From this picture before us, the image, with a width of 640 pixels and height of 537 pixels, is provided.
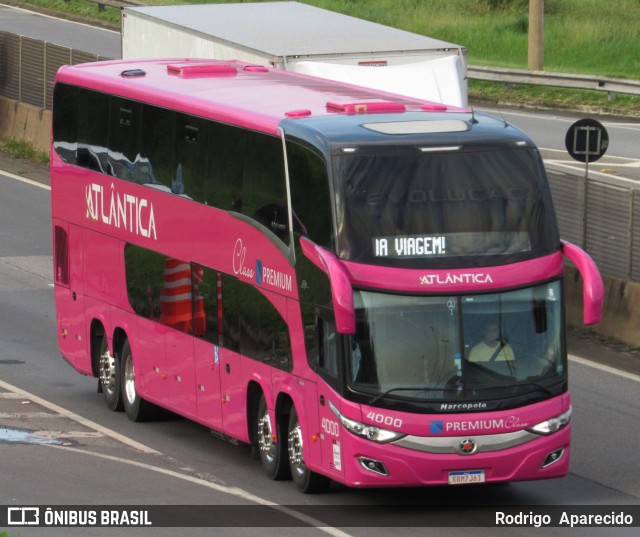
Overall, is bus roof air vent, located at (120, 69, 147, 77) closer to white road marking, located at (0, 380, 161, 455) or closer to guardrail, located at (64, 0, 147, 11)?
white road marking, located at (0, 380, 161, 455)

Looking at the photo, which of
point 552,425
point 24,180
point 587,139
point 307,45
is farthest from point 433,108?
point 24,180

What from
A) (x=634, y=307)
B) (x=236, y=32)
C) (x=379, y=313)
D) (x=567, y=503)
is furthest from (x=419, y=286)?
(x=236, y=32)

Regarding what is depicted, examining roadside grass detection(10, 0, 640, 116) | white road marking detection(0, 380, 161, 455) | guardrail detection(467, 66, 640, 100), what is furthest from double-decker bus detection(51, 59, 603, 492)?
roadside grass detection(10, 0, 640, 116)

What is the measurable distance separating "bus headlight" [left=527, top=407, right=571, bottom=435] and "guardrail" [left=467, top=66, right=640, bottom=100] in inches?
1101

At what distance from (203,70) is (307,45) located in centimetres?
551

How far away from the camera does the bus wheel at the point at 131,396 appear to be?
19797mm

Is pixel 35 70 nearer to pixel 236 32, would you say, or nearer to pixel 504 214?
pixel 236 32

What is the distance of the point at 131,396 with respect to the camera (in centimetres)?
2006

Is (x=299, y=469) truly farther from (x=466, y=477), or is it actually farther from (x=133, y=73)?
(x=133, y=73)

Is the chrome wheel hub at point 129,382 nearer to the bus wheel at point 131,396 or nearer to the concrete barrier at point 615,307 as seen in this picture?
the bus wheel at point 131,396

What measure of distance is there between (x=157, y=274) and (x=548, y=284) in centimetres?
525

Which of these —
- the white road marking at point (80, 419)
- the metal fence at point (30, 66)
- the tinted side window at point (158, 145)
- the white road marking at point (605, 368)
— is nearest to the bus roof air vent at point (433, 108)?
the tinted side window at point (158, 145)

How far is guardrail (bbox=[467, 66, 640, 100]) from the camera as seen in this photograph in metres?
42.5

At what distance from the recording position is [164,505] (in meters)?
15.3
